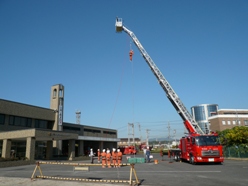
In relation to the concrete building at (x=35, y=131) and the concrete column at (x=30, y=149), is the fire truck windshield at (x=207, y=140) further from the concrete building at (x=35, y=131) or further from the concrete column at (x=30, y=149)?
the concrete column at (x=30, y=149)

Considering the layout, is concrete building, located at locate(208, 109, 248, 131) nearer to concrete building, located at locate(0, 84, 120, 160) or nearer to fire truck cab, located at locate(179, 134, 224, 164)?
concrete building, located at locate(0, 84, 120, 160)

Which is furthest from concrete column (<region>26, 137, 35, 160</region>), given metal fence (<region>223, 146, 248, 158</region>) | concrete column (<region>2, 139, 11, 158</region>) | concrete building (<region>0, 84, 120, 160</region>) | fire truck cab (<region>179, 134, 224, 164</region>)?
metal fence (<region>223, 146, 248, 158</region>)

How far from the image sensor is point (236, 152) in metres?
27.7

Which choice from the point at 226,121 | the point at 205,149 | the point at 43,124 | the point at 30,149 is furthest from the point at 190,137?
the point at 226,121

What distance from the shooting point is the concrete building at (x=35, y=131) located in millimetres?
29266

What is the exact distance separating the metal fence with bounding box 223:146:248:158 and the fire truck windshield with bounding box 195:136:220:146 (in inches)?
365

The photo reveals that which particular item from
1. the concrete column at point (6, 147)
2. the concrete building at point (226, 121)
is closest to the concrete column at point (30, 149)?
the concrete column at point (6, 147)

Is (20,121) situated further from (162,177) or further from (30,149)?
(162,177)

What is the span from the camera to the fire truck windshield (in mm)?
19438

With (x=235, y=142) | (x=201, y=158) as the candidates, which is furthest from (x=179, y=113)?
(x=235, y=142)

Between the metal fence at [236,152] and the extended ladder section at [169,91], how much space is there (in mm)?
6450

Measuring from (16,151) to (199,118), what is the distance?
13135 cm

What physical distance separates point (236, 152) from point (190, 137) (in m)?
10.9

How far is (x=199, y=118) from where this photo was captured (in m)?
148
